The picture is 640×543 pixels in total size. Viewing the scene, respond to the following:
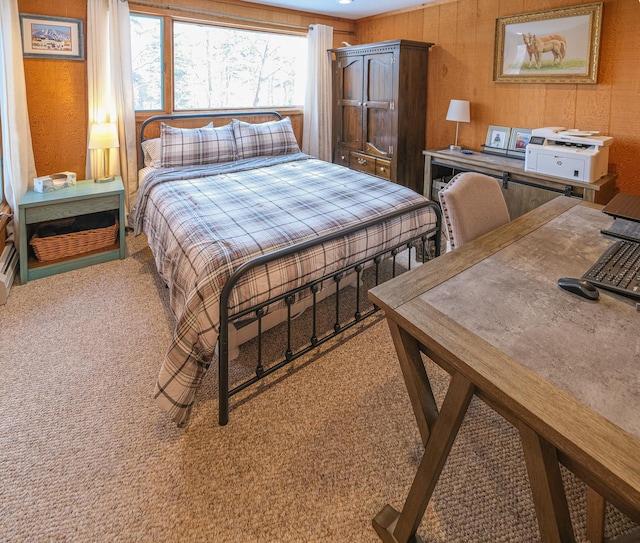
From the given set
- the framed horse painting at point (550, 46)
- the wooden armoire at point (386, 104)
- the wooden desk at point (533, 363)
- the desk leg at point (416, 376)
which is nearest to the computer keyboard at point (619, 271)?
the wooden desk at point (533, 363)

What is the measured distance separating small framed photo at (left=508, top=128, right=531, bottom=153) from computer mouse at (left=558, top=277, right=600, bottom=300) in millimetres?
2778

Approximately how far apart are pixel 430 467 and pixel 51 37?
4.05 m

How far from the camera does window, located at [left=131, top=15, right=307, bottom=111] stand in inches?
154

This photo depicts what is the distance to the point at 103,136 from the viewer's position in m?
3.41

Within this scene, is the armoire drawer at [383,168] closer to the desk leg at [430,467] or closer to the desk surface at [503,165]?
the desk surface at [503,165]

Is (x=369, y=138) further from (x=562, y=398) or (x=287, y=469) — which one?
(x=562, y=398)

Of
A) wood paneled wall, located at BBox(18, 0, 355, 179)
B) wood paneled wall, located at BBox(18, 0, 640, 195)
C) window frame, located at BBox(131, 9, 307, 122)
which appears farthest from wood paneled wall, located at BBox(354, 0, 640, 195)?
wood paneled wall, located at BBox(18, 0, 355, 179)

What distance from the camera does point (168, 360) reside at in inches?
67.9

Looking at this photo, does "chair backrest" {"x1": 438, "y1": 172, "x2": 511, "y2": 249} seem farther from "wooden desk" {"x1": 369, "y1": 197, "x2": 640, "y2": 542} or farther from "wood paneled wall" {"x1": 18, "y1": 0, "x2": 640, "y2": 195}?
"wood paneled wall" {"x1": 18, "y1": 0, "x2": 640, "y2": 195}

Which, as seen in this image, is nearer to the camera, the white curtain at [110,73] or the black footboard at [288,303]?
the black footboard at [288,303]

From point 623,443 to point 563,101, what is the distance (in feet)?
11.3

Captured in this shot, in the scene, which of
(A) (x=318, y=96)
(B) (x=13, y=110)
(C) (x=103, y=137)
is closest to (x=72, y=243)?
(C) (x=103, y=137)

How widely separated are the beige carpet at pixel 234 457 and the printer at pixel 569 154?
1886 mm

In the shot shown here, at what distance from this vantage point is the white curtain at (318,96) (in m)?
4.73
